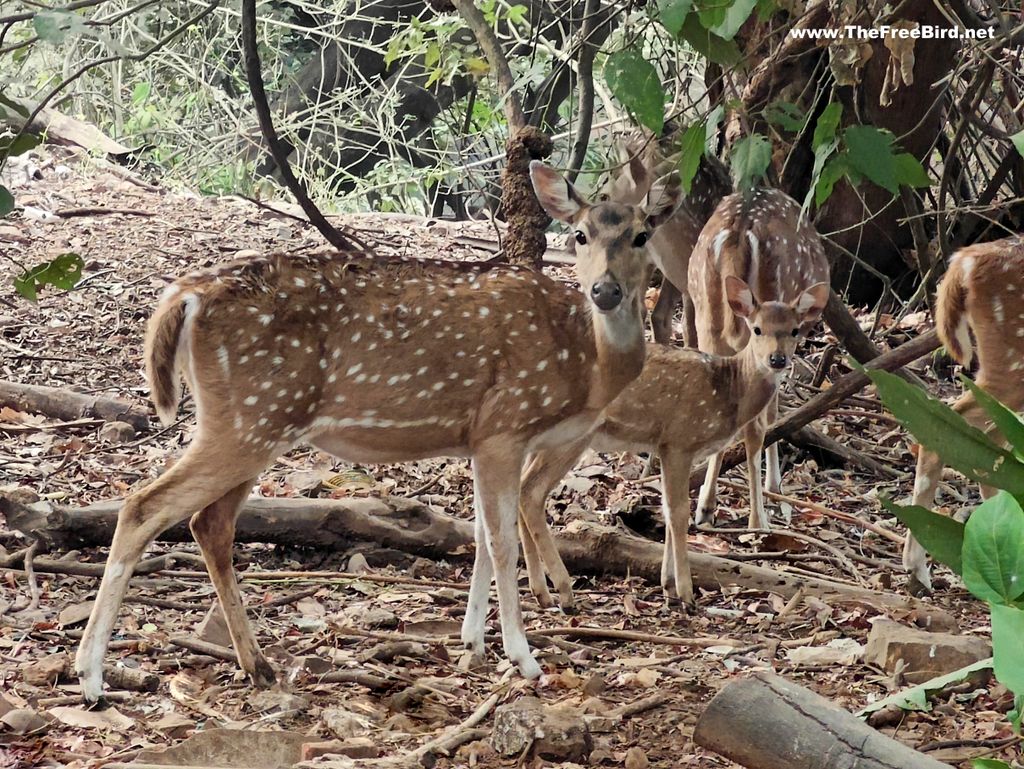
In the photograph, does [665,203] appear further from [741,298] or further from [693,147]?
[693,147]

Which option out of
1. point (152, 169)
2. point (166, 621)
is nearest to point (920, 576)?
point (166, 621)

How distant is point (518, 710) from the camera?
4.14 metres

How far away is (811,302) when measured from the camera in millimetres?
A: 6930

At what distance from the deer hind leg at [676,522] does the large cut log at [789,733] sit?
239 centimetres

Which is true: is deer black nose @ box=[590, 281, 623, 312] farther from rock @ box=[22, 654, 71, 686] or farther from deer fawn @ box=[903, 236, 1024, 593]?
rock @ box=[22, 654, 71, 686]

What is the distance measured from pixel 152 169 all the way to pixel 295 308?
366 inches

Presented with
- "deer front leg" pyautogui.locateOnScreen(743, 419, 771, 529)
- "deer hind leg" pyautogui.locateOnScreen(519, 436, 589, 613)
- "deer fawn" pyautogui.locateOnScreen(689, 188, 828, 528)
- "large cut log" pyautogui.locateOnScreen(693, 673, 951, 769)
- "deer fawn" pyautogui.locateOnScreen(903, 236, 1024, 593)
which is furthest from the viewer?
"deer fawn" pyautogui.locateOnScreen(689, 188, 828, 528)

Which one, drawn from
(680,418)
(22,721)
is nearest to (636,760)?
(22,721)

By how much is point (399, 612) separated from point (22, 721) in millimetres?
1795

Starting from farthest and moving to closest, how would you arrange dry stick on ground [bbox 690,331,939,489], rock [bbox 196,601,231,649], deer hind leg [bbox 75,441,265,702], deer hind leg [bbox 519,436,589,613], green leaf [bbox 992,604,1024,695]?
dry stick on ground [bbox 690,331,939,489]
deer hind leg [bbox 519,436,589,613]
rock [bbox 196,601,231,649]
deer hind leg [bbox 75,441,265,702]
green leaf [bbox 992,604,1024,695]

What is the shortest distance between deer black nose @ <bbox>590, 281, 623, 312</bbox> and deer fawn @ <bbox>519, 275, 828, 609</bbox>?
687mm

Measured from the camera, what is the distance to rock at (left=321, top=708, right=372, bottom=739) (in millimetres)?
4242

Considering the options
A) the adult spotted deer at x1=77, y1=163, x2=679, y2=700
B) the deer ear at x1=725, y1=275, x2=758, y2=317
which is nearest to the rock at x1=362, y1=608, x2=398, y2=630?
the adult spotted deer at x1=77, y1=163, x2=679, y2=700

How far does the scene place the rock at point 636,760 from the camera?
4.04 m
